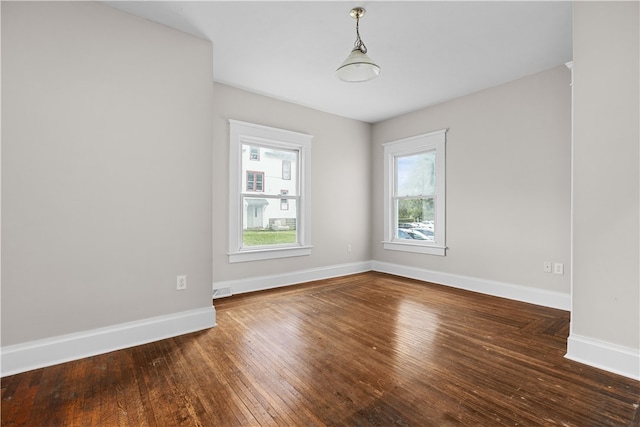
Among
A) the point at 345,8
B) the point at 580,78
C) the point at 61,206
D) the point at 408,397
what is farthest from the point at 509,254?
the point at 61,206

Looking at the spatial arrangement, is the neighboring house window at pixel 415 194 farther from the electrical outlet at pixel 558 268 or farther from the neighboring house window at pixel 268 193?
the neighboring house window at pixel 268 193

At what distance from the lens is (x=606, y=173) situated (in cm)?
208

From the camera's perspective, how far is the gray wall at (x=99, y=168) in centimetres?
209

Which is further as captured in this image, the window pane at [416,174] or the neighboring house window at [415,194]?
the window pane at [416,174]

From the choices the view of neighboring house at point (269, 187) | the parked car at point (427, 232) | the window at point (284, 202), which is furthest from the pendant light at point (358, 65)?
the parked car at point (427, 232)

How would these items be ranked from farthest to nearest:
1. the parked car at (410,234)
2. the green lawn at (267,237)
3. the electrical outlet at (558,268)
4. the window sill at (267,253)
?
the parked car at (410,234), the green lawn at (267,237), the window sill at (267,253), the electrical outlet at (558,268)

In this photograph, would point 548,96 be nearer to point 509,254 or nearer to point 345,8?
point 509,254

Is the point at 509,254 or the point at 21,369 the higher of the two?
the point at 509,254

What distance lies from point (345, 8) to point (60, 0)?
2.12m

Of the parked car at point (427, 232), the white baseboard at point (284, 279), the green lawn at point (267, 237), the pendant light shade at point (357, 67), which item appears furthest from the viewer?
the parked car at point (427, 232)

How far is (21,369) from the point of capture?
2.04 meters

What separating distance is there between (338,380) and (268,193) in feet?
9.52

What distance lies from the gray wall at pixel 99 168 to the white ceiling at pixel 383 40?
366mm

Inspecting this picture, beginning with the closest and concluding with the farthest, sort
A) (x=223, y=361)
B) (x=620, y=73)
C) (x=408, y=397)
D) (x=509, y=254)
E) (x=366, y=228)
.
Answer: (x=408, y=397), (x=620, y=73), (x=223, y=361), (x=509, y=254), (x=366, y=228)
